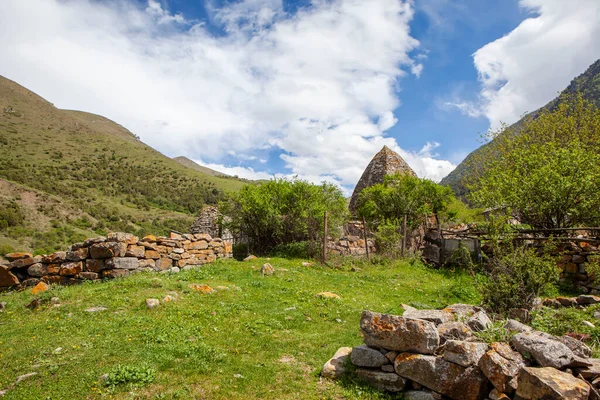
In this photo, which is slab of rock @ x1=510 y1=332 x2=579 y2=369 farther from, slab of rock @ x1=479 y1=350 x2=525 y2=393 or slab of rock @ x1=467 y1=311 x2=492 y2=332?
slab of rock @ x1=467 y1=311 x2=492 y2=332

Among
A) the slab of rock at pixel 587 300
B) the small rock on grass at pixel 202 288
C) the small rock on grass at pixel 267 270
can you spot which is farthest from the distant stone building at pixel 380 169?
the slab of rock at pixel 587 300

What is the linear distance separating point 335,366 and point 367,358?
0.50 m

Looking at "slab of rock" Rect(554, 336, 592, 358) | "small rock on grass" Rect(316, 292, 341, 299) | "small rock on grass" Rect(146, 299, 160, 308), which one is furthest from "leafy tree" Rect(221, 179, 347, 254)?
"slab of rock" Rect(554, 336, 592, 358)

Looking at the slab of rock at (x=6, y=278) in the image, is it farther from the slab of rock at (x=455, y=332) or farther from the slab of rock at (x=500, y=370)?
the slab of rock at (x=500, y=370)

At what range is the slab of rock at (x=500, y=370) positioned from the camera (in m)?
3.60

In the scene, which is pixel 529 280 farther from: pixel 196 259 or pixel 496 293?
pixel 196 259

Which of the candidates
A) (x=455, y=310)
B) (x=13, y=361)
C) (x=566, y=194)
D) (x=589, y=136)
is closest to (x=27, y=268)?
(x=13, y=361)

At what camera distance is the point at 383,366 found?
4605 mm

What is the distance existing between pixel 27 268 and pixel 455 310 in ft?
39.4

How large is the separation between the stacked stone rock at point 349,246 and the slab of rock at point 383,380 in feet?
38.8

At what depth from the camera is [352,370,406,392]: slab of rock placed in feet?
14.4

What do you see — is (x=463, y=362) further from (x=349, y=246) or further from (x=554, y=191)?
(x=349, y=246)

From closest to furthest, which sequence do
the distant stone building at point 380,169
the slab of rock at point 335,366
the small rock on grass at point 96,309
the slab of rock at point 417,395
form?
1. the slab of rock at point 417,395
2. the slab of rock at point 335,366
3. the small rock on grass at point 96,309
4. the distant stone building at point 380,169

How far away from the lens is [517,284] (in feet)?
21.5
